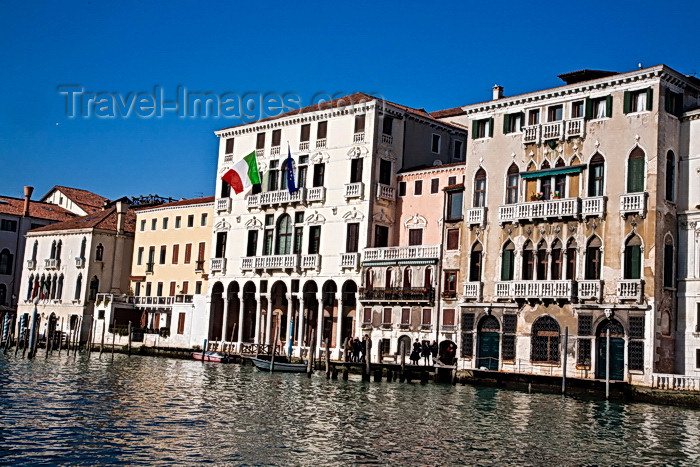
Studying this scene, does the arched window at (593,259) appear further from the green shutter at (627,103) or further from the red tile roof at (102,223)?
the red tile roof at (102,223)

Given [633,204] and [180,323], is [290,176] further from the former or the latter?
[633,204]

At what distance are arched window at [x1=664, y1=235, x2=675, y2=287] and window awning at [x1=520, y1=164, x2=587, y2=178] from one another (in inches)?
181

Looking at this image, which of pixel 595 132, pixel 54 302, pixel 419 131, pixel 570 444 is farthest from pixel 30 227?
pixel 570 444

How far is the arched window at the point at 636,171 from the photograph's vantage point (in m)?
37.8

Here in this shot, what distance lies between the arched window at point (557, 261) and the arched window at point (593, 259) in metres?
1.24

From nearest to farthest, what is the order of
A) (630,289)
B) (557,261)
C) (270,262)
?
(630,289), (557,261), (270,262)

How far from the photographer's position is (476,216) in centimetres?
4331

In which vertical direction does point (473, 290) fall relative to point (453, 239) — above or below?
below

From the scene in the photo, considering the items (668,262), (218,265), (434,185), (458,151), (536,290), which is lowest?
(536,290)


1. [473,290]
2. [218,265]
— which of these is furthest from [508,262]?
[218,265]

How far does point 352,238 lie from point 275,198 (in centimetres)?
595

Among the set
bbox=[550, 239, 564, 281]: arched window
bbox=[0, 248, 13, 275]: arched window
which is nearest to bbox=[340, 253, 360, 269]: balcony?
bbox=[550, 239, 564, 281]: arched window

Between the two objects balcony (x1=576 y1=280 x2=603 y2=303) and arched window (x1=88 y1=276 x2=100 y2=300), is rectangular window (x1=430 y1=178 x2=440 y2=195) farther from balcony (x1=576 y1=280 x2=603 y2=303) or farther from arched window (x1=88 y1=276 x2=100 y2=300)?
arched window (x1=88 y1=276 x2=100 y2=300)

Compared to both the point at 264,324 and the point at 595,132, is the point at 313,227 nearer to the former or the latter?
the point at 264,324
